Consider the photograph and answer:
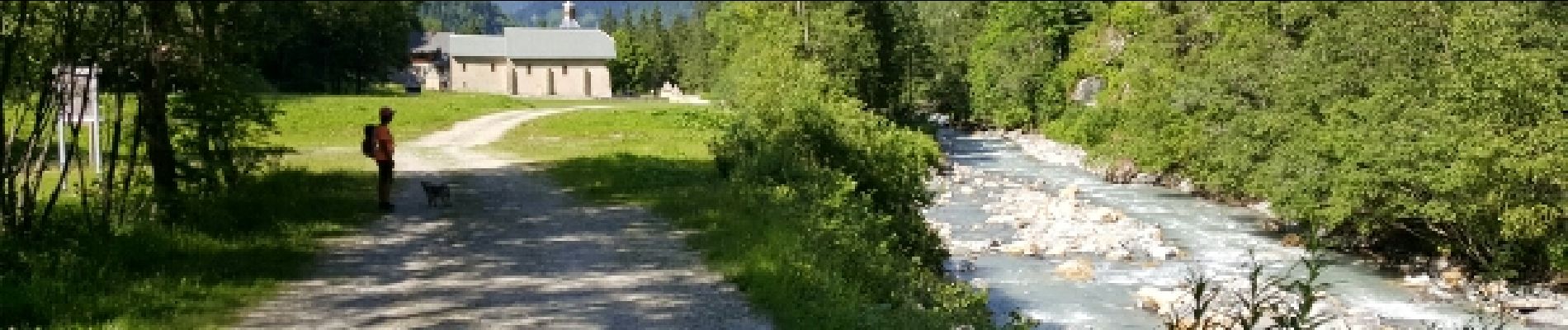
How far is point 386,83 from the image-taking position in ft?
287

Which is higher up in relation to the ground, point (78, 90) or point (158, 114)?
point (78, 90)

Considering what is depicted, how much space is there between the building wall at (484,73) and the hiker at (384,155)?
80832 mm

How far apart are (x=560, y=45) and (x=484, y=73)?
881cm

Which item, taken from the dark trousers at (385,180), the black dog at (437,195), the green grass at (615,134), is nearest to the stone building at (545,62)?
the green grass at (615,134)

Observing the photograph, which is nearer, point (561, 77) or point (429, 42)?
point (561, 77)

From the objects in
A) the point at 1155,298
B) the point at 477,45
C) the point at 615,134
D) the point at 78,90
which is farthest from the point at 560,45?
the point at 78,90

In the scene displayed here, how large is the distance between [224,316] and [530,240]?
15.6 ft

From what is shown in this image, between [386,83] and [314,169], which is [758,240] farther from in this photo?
[386,83]

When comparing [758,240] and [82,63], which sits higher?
[82,63]

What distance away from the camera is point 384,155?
16.5m

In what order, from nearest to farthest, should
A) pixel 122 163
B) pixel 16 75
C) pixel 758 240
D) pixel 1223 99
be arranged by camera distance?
pixel 16 75, pixel 758 240, pixel 122 163, pixel 1223 99

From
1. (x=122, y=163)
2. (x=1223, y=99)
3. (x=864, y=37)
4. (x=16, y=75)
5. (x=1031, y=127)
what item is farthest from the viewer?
(x=1031, y=127)

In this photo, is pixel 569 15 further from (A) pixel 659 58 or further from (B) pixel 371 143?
(B) pixel 371 143

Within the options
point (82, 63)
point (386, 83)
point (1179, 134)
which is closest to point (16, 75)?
point (82, 63)
